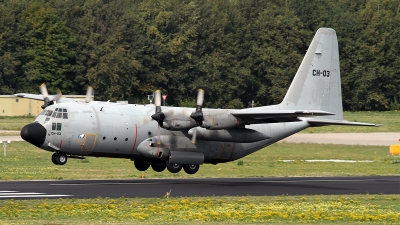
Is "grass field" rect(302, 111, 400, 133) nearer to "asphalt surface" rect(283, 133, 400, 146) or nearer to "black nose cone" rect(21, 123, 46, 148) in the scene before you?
"asphalt surface" rect(283, 133, 400, 146)

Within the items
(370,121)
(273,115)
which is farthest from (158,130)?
(370,121)

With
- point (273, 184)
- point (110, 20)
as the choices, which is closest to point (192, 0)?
point (110, 20)

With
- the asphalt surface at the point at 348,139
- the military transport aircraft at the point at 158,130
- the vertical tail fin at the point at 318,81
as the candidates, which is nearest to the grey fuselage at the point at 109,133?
the military transport aircraft at the point at 158,130

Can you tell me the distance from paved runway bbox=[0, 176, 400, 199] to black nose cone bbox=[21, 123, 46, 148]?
76.9 inches

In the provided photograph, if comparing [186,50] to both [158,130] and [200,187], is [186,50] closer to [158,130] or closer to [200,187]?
[158,130]

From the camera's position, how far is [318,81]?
3922 centimetres

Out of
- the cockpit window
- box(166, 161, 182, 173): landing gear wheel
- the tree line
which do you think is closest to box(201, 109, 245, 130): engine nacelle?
box(166, 161, 182, 173): landing gear wheel

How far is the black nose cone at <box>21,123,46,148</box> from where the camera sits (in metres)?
32.2

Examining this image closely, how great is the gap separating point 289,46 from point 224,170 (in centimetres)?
5937

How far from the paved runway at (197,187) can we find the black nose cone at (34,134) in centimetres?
195

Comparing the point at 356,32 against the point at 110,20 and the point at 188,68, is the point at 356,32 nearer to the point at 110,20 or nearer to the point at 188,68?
the point at 188,68

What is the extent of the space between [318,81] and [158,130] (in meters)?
9.36

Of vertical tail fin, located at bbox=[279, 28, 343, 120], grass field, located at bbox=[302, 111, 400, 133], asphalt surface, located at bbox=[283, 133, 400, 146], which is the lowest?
asphalt surface, located at bbox=[283, 133, 400, 146]

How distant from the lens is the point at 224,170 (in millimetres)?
43562
